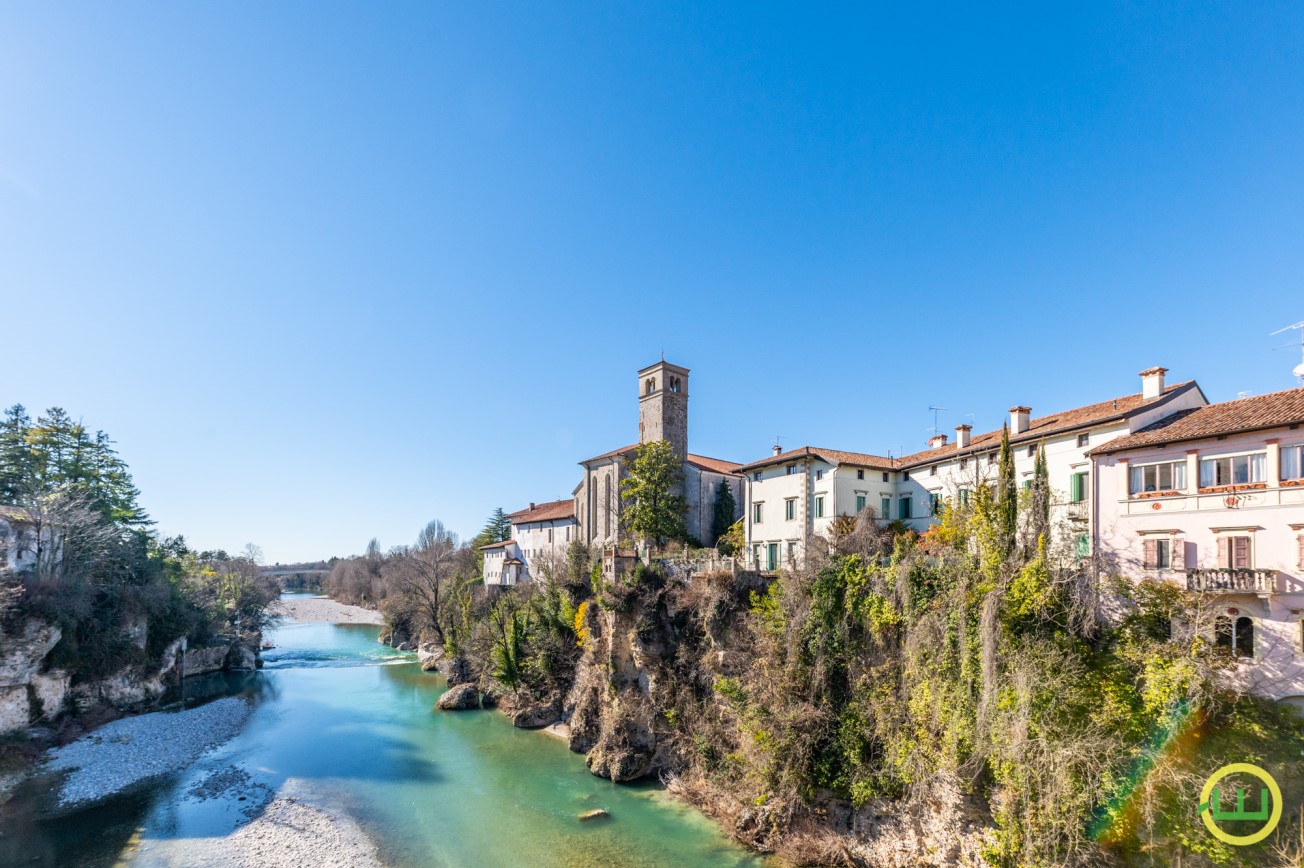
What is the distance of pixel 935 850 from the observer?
56.5 feet

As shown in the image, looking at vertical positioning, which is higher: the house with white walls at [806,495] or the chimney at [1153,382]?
the chimney at [1153,382]

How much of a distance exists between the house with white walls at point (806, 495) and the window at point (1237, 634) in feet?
46.5

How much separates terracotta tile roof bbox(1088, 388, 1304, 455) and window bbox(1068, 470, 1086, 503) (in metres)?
1.91

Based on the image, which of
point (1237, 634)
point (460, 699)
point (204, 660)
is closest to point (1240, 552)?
point (1237, 634)

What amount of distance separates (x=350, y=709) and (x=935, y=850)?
33.8 m

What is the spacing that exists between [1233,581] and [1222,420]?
494 centimetres

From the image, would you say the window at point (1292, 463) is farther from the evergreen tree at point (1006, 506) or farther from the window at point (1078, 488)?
the evergreen tree at point (1006, 506)

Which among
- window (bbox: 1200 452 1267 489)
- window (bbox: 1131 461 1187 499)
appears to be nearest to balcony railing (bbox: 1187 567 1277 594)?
window (bbox: 1200 452 1267 489)

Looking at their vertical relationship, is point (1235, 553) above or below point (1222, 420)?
below

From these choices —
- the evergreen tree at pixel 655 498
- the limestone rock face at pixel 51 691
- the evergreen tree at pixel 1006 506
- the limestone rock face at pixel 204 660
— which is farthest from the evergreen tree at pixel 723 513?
the limestone rock face at pixel 204 660

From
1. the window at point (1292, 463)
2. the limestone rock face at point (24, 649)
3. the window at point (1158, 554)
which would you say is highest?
the window at point (1292, 463)

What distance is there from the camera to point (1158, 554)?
710 inches

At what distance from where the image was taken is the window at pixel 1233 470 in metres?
16.6

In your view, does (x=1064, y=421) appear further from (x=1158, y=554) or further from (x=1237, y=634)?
(x=1237, y=634)
